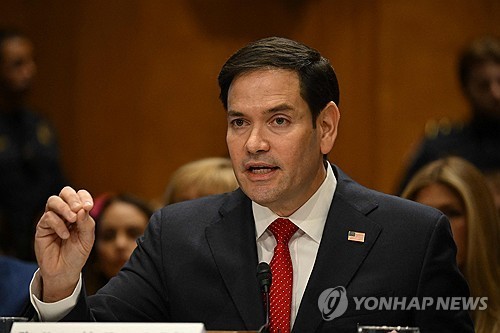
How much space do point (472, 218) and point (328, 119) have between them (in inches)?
42.2

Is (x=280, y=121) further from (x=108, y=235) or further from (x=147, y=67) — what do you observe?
(x=147, y=67)

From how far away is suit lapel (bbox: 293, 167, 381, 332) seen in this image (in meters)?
2.76

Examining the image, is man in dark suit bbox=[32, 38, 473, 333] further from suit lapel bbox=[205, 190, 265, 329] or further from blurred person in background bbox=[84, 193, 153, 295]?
blurred person in background bbox=[84, 193, 153, 295]

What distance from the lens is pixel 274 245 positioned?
2.98 meters

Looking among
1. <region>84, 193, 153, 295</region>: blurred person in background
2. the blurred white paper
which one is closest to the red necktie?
the blurred white paper

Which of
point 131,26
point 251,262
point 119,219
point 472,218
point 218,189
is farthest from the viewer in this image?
point 131,26

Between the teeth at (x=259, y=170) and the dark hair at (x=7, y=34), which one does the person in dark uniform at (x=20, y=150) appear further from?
the teeth at (x=259, y=170)

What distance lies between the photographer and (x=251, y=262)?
291 centimetres

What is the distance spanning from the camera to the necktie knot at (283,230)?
294 centimetres

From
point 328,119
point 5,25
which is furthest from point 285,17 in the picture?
point 328,119

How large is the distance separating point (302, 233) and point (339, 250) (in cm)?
14

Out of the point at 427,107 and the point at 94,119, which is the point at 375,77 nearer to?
the point at 427,107

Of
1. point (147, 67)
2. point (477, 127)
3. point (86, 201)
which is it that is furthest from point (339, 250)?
point (147, 67)

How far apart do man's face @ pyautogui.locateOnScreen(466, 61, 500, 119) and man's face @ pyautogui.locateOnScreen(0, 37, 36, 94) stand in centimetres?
299
